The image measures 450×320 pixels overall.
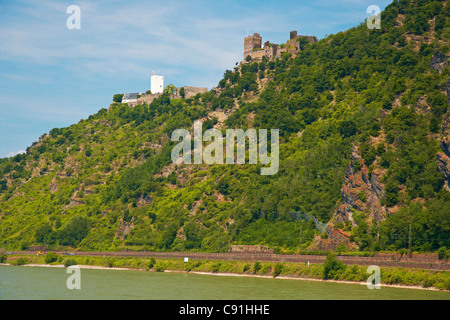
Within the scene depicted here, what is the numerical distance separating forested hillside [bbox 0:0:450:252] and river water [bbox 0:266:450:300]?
1443 cm

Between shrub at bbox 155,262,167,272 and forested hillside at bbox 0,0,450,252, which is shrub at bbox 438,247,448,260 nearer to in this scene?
forested hillside at bbox 0,0,450,252

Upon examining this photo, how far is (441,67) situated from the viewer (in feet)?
345

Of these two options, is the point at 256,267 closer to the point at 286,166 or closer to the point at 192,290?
the point at 192,290

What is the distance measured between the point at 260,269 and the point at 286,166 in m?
27.1

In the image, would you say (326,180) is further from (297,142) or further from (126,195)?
(126,195)

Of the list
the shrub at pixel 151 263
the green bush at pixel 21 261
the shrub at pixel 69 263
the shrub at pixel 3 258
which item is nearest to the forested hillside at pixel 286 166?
the shrub at pixel 151 263

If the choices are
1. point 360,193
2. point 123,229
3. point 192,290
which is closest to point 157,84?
point 123,229

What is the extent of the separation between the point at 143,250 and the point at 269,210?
23.0 m

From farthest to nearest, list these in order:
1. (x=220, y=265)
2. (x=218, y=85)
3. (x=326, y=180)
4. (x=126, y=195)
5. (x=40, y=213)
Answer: (x=218, y=85), (x=40, y=213), (x=126, y=195), (x=326, y=180), (x=220, y=265)

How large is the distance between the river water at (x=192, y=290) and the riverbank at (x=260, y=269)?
6.91ft

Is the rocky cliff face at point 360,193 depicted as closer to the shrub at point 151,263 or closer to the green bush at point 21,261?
the shrub at point 151,263

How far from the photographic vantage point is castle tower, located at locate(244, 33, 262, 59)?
159 metres

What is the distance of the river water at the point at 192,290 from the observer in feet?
200
